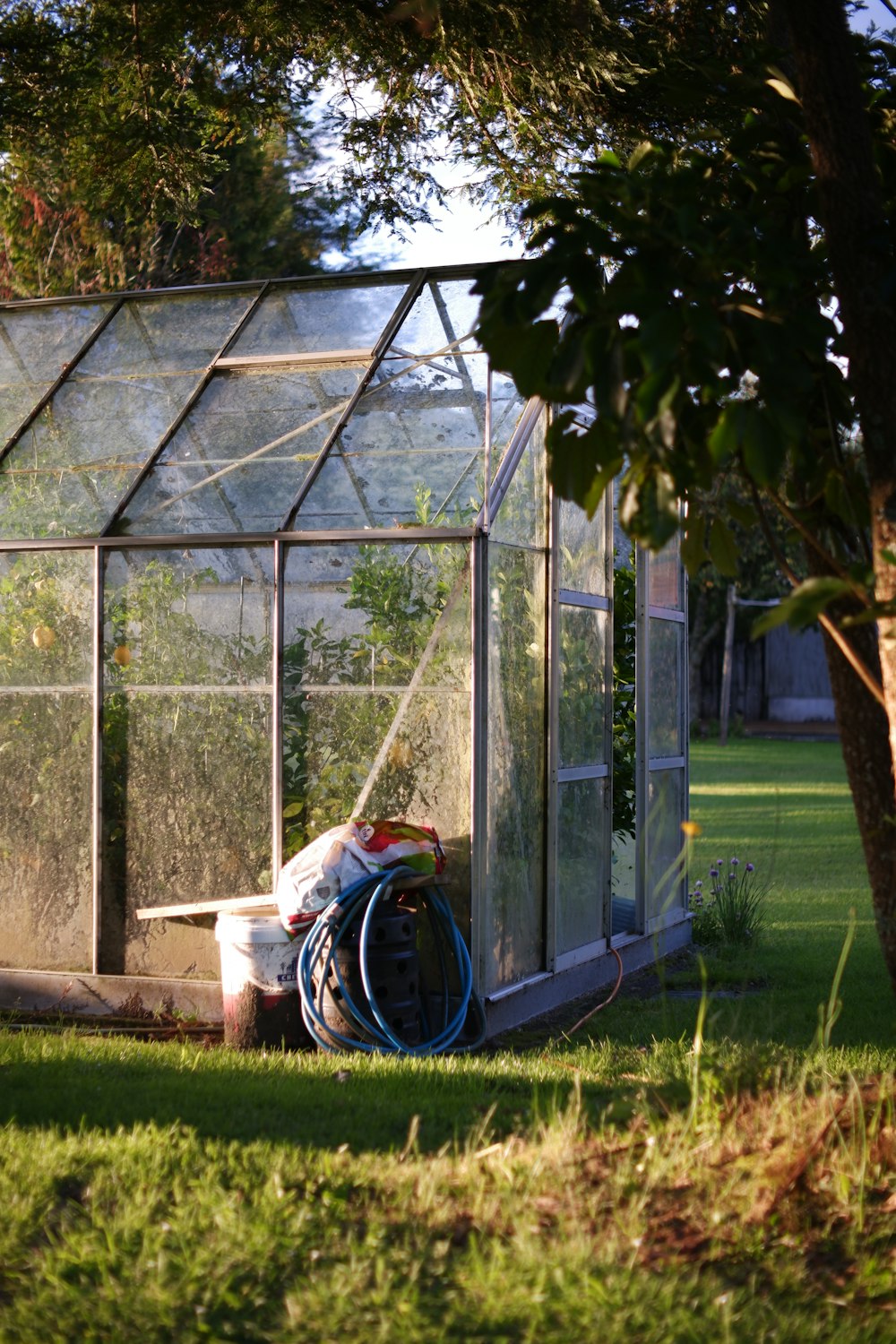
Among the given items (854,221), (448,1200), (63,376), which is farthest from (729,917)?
(854,221)

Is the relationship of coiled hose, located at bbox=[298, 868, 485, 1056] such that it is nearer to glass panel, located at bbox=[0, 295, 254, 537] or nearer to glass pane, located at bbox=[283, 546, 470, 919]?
glass pane, located at bbox=[283, 546, 470, 919]

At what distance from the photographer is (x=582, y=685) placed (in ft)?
24.1

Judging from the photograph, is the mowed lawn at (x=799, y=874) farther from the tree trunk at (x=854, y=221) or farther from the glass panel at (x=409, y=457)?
the glass panel at (x=409, y=457)

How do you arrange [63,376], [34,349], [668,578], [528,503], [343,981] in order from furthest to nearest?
[668,578] < [34,349] < [63,376] < [528,503] < [343,981]

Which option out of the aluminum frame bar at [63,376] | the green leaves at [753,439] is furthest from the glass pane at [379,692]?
the green leaves at [753,439]

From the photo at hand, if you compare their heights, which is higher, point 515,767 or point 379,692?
point 379,692

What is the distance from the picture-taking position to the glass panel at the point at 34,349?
7645 mm

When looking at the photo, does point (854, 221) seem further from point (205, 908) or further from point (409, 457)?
point (205, 908)

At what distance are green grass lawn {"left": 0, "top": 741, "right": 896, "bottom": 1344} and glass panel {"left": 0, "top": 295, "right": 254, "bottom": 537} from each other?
2.79 m

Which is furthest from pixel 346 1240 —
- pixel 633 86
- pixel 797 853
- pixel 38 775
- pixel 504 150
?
pixel 797 853

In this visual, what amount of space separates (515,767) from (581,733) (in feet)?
2.72

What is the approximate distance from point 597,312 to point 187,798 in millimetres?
4057

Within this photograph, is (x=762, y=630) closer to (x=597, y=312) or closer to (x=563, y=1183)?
(x=597, y=312)

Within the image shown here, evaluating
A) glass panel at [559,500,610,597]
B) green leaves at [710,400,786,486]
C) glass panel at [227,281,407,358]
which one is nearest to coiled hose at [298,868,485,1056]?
glass panel at [559,500,610,597]
